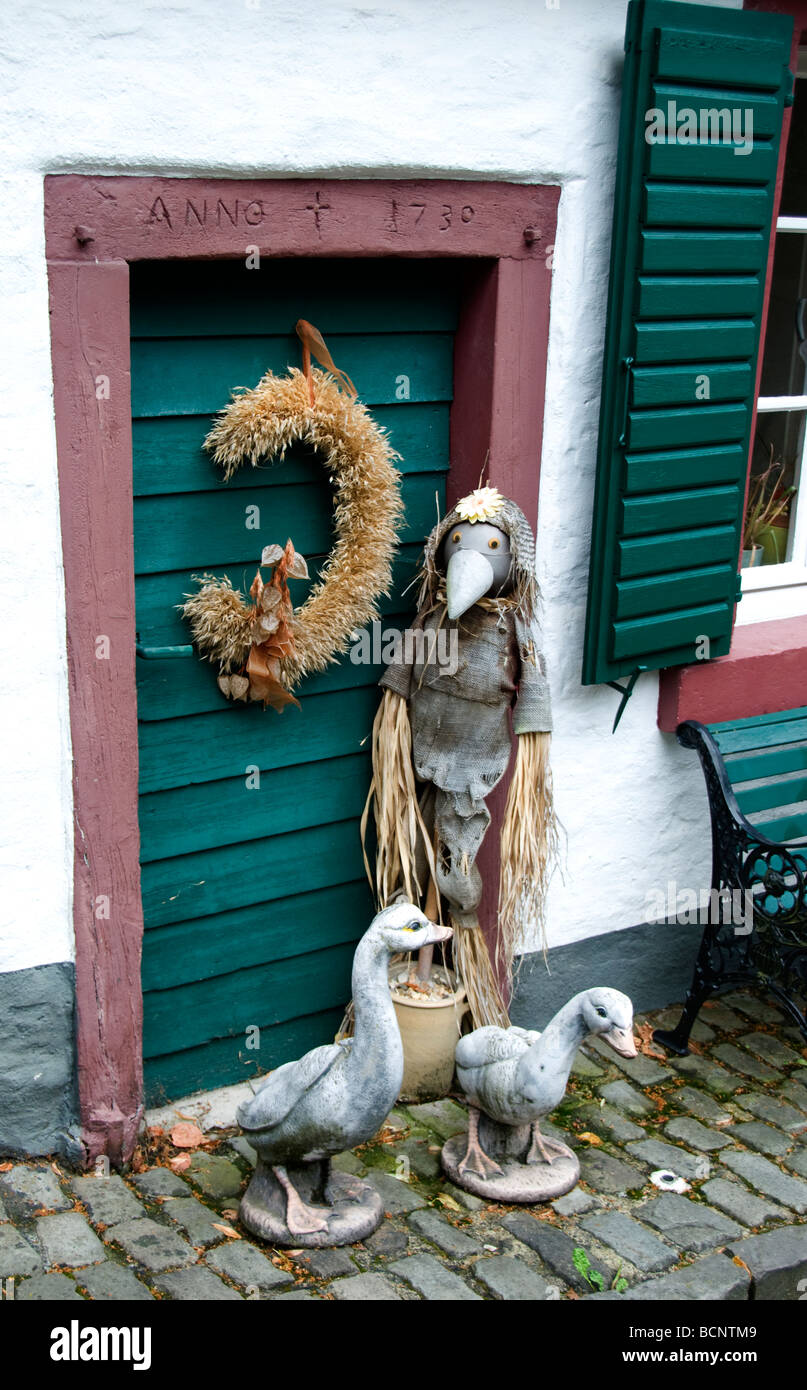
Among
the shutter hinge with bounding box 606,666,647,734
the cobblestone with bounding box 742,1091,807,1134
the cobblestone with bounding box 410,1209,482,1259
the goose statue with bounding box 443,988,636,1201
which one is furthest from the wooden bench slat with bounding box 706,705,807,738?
the cobblestone with bounding box 410,1209,482,1259

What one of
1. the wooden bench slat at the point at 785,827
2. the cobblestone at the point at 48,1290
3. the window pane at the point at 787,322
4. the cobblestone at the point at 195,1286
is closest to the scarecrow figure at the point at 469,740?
the wooden bench slat at the point at 785,827

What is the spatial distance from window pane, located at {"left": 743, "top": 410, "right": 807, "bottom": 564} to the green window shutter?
616 mm

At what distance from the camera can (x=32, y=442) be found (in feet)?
11.8

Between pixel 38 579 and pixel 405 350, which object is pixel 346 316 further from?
pixel 38 579

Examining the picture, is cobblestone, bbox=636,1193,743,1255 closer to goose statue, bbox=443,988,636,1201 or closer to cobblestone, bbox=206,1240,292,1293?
goose statue, bbox=443,988,636,1201

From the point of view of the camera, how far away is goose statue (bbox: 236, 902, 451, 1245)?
11.9 feet

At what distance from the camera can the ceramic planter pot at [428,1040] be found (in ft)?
14.9

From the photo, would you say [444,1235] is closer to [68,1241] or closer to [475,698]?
[68,1241]

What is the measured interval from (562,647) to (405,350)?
1.05m

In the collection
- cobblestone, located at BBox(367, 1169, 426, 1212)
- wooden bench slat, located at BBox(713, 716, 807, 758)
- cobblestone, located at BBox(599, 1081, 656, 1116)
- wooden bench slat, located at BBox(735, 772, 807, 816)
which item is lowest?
cobblestone, located at BBox(599, 1081, 656, 1116)

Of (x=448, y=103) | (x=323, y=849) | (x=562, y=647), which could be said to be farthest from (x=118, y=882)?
(x=448, y=103)

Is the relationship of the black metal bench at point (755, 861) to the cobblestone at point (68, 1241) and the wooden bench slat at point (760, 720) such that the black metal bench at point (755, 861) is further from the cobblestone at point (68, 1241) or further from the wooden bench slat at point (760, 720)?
the cobblestone at point (68, 1241)

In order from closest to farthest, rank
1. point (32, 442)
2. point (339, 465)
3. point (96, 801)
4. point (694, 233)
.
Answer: point (32, 442) < point (96, 801) < point (339, 465) < point (694, 233)

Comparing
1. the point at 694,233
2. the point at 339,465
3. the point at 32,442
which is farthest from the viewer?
the point at 694,233
